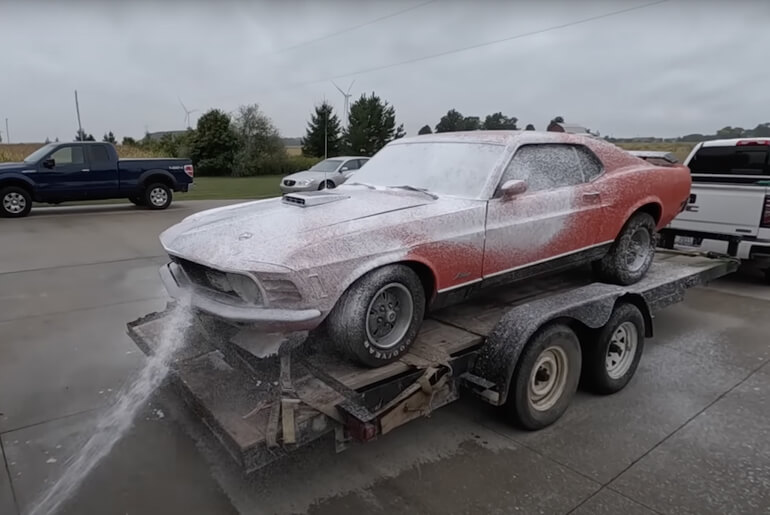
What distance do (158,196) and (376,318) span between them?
1243 cm

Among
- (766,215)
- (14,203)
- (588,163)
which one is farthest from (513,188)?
(14,203)

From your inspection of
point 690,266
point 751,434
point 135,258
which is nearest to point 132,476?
point 751,434

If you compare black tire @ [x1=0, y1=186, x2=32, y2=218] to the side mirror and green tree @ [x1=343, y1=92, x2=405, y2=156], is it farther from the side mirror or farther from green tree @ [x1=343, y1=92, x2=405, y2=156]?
green tree @ [x1=343, y1=92, x2=405, y2=156]

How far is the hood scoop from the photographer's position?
3525 millimetres

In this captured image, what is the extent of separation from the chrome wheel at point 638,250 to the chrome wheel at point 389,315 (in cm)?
263

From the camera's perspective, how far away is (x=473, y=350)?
A: 3.30 m

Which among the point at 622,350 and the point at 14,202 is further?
the point at 14,202

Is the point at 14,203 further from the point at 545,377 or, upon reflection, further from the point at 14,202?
the point at 545,377

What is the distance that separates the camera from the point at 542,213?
3867mm

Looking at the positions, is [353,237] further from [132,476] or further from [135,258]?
[135,258]

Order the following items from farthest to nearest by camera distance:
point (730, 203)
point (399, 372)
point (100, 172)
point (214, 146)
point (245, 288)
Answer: point (214, 146), point (100, 172), point (730, 203), point (399, 372), point (245, 288)

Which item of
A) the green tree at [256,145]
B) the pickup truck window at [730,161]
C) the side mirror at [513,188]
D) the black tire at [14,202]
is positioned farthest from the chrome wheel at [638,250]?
the green tree at [256,145]

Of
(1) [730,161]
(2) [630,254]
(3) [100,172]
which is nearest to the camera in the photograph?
(2) [630,254]

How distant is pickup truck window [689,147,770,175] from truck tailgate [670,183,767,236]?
1.86ft
